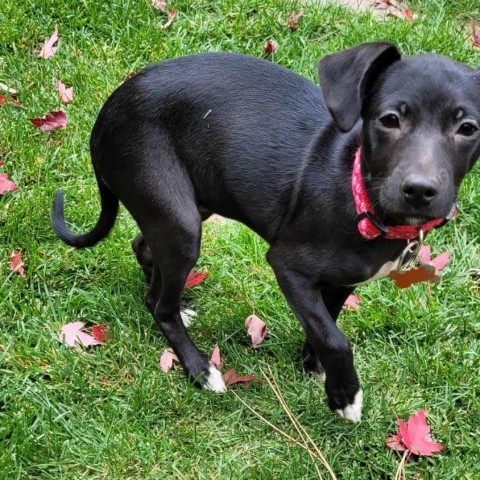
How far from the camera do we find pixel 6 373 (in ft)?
11.3

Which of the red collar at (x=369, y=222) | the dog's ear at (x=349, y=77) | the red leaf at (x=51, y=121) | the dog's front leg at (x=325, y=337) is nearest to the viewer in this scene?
the dog's ear at (x=349, y=77)

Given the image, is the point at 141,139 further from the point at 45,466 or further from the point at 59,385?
the point at 45,466

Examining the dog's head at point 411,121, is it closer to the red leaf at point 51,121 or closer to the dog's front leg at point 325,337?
the dog's front leg at point 325,337

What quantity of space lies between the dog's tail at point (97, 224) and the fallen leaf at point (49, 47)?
1.57m

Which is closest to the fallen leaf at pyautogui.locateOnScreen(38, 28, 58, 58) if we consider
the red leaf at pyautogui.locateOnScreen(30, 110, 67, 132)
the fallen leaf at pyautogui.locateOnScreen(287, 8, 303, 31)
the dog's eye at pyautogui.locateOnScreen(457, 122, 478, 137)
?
the red leaf at pyautogui.locateOnScreen(30, 110, 67, 132)

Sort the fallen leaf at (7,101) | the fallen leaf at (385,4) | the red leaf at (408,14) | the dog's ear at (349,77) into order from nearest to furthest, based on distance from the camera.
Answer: the dog's ear at (349,77)
the fallen leaf at (7,101)
the red leaf at (408,14)
the fallen leaf at (385,4)

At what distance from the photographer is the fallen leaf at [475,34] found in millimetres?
5314

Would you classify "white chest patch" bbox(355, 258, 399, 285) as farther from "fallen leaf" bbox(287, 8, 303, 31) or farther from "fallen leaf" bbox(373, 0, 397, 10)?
"fallen leaf" bbox(373, 0, 397, 10)

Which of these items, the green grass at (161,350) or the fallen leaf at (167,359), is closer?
the green grass at (161,350)

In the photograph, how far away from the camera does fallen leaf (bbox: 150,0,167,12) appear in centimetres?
525

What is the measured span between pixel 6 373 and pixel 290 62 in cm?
255

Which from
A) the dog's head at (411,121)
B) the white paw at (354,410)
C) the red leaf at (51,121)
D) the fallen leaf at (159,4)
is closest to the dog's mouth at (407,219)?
the dog's head at (411,121)

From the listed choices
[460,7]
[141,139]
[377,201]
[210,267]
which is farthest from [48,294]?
[460,7]

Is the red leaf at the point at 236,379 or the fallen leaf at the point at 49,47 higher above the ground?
the fallen leaf at the point at 49,47
